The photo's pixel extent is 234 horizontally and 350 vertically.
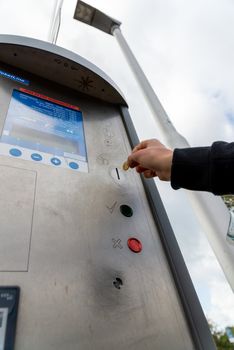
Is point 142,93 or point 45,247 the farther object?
point 142,93

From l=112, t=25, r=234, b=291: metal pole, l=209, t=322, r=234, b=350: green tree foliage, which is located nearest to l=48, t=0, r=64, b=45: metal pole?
l=112, t=25, r=234, b=291: metal pole

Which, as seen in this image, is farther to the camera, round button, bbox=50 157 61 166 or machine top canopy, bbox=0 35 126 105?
machine top canopy, bbox=0 35 126 105

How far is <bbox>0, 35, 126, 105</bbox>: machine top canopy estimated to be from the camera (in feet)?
3.22

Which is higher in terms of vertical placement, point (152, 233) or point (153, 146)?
point (153, 146)

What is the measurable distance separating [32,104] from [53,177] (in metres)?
0.39

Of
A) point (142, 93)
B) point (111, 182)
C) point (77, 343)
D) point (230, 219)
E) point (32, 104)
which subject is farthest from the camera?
point (142, 93)

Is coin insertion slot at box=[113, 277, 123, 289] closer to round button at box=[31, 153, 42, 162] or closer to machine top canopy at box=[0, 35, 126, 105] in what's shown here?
round button at box=[31, 153, 42, 162]

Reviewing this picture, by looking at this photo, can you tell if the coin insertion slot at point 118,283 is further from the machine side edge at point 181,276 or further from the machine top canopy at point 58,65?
the machine top canopy at point 58,65

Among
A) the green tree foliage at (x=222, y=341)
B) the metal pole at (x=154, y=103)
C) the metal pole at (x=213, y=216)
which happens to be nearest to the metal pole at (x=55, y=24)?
the metal pole at (x=154, y=103)

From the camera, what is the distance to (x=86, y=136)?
0.95 meters

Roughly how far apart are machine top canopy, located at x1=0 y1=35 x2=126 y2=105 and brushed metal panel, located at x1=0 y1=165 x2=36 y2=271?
597 millimetres

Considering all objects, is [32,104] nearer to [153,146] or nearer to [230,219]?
[153,146]

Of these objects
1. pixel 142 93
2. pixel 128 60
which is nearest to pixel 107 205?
pixel 142 93

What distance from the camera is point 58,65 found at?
1066 mm
